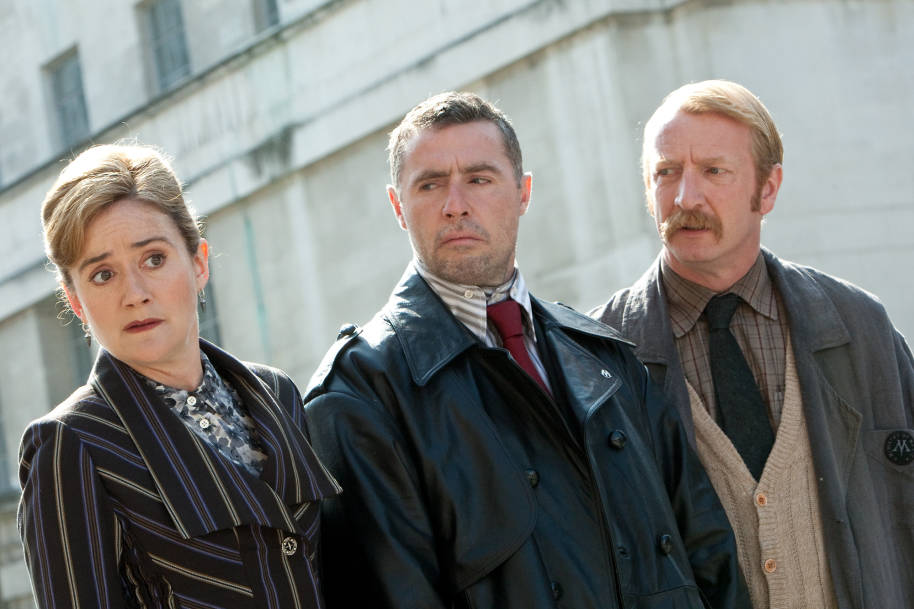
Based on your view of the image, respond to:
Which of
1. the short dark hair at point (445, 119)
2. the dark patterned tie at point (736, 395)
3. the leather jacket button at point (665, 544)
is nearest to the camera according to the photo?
the leather jacket button at point (665, 544)

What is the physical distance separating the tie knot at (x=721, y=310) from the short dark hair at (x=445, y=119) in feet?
2.74

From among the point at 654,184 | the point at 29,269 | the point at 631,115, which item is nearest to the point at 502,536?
the point at 654,184

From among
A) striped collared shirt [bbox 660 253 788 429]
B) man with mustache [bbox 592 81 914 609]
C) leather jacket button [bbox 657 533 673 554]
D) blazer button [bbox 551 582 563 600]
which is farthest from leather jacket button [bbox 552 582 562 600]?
striped collared shirt [bbox 660 253 788 429]

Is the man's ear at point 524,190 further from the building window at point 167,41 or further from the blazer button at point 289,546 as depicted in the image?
the building window at point 167,41

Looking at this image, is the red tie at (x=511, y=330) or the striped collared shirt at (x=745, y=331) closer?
the red tie at (x=511, y=330)

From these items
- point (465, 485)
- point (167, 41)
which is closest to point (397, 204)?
point (465, 485)

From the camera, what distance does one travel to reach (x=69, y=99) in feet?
70.5

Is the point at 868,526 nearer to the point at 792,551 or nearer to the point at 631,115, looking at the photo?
the point at 792,551

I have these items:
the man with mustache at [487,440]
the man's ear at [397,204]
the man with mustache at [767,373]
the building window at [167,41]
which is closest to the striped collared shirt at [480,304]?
the man with mustache at [487,440]

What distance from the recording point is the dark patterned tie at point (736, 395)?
4.51 m

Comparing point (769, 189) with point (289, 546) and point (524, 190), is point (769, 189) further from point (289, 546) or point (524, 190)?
point (289, 546)

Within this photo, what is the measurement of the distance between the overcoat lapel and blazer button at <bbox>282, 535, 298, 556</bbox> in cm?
3

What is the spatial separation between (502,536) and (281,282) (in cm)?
1157

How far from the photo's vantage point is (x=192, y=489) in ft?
11.1
